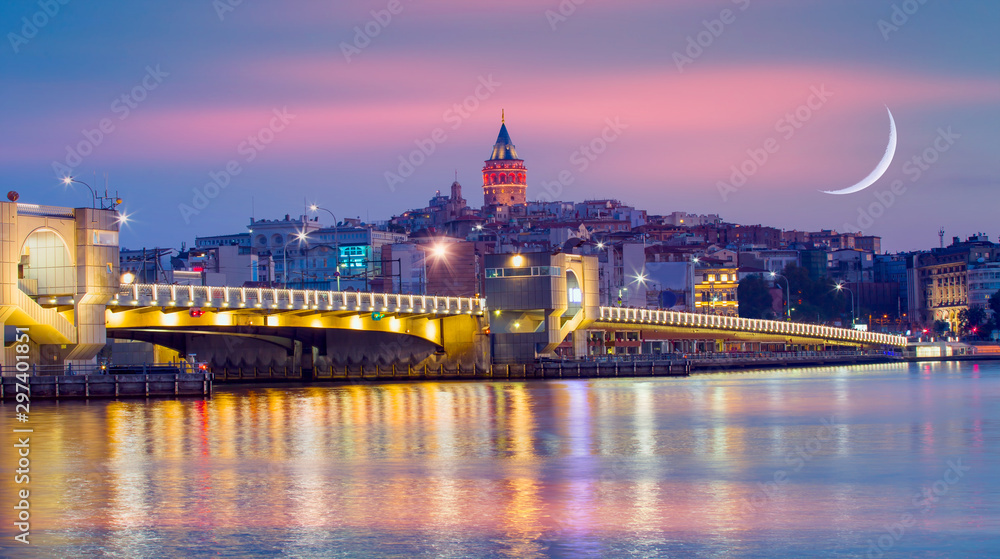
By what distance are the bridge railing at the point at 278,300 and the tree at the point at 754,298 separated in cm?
9298

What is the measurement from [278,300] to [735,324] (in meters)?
55.9

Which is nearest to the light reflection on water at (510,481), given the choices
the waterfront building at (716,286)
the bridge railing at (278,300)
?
the bridge railing at (278,300)

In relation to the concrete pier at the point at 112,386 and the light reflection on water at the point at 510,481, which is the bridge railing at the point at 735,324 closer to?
the concrete pier at the point at 112,386

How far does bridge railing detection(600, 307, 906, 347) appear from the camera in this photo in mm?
102875

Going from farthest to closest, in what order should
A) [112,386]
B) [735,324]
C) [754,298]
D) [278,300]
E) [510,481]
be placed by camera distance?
[754,298] < [735,324] < [278,300] < [112,386] < [510,481]

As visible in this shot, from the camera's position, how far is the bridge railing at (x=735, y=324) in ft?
338

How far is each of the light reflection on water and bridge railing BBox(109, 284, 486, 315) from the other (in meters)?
10.5

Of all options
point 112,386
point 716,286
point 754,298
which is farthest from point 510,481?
point 716,286

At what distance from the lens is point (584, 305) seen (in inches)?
3701

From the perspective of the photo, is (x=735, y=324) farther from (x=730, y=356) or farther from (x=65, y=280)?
(x=65, y=280)

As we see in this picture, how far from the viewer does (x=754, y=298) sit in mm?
180000

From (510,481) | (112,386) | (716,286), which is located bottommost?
(510,481)

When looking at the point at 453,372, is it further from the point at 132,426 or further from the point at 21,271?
the point at 132,426

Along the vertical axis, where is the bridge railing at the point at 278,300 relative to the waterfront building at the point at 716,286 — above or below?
below
